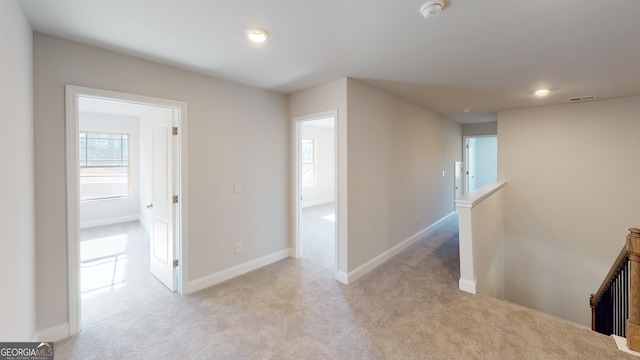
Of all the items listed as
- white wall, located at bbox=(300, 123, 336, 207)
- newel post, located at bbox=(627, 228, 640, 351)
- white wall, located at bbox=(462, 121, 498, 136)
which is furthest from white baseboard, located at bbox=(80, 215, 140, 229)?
white wall, located at bbox=(462, 121, 498, 136)

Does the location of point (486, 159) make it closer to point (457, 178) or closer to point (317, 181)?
point (457, 178)

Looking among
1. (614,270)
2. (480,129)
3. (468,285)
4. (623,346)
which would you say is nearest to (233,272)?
(468,285)

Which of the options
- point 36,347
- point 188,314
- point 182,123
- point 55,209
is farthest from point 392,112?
point 36,347

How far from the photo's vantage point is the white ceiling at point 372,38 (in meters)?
1.66

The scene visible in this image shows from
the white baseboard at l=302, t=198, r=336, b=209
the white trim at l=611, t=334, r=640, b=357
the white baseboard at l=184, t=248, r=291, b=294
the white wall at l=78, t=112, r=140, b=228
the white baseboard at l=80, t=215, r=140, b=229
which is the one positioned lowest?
the white trim at l=611, t=334, r=640, b=357

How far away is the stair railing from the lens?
191 centimetres

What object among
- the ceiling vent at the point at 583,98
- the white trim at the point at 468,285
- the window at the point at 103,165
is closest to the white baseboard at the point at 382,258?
the white trim at the point at 468,285

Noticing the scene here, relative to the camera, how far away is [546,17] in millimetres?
1743

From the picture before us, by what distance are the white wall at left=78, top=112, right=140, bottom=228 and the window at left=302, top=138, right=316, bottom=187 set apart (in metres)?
4.32

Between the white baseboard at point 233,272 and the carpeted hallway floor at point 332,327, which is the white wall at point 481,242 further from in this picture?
the white baseboard at point 233,272

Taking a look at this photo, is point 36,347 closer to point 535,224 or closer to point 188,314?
point 188,314

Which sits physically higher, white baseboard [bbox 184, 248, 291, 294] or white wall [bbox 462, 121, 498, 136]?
white wall [bbox 462, 121, 498, 136]

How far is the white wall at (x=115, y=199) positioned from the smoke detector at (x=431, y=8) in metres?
6.82

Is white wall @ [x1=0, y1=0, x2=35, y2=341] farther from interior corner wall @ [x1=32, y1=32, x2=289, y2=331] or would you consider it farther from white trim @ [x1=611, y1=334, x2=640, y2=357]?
white trim @ [x1=611, y1=334, x2=640, y2=357]
